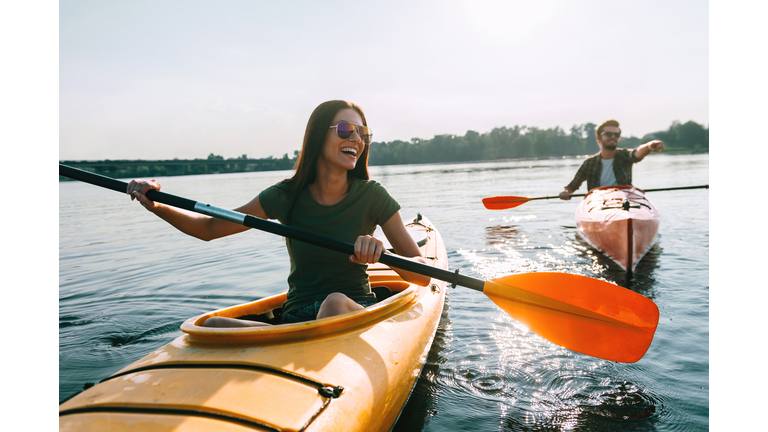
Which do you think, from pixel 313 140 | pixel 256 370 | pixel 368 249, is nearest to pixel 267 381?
pixel 256 370

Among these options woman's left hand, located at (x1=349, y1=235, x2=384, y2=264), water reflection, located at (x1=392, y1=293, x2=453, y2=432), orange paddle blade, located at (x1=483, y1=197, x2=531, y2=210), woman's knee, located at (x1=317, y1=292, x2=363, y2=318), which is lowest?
water reflection, located at (x1=392, y1=293, x2=453, y2=432)

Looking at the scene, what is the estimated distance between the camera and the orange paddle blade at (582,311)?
2.67 m

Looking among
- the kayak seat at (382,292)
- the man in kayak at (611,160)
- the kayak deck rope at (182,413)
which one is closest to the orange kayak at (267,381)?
the kayak deck rope at (182,413)

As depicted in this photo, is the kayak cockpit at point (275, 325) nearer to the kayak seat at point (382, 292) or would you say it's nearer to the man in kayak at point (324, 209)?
the man in kayak at point (324, 209)

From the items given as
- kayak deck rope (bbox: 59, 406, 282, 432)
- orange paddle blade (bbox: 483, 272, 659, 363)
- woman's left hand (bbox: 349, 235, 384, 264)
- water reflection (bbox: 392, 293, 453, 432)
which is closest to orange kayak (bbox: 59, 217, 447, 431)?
kayak deck rope (bbox: 59, 406, 282, 432)

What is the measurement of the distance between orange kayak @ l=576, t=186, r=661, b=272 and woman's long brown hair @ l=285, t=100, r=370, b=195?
174 inches

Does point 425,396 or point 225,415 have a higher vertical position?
point 225,415

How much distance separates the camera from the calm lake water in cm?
266

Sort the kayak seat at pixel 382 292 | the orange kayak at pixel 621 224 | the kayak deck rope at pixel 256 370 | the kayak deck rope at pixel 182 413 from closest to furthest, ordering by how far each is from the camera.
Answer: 1. the kayak deck rope at pixel 182 413
2. the kayak deck rope at pixel 256 370
3. the kayak seat at pixel 382 292
4. the orange kayak at pixel 621 224

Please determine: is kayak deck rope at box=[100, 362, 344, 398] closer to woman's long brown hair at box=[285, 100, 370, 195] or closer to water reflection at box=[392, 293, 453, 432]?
water reflection at box=[392, 293, 453, 432]

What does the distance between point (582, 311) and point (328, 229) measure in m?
1.75

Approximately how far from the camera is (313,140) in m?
2.60

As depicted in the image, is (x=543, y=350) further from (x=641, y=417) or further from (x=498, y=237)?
(x=498, y=237)

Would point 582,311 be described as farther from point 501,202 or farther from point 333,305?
point 501,202
